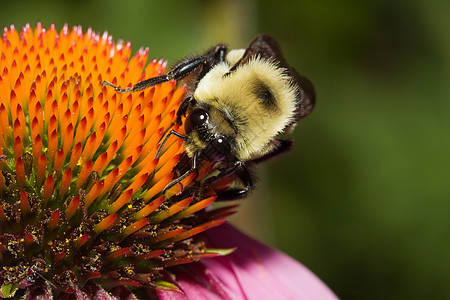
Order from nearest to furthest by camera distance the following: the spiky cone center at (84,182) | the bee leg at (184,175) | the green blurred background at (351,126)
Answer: the spiky cone center at (84,182)
the bee leg at (184,175)
the green blurred background at (351,126)

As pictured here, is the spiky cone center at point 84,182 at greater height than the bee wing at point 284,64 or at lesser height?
lesser

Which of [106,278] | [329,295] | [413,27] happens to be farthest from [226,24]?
[106,278]

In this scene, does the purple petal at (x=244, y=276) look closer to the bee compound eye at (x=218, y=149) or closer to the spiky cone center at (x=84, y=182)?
the spiky cone center at (x=84, y=182)

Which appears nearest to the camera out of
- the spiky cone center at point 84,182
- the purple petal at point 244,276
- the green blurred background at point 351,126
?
the spiky cone center at point 84,182

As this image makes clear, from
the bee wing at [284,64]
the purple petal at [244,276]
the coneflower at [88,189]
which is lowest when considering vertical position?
the purple petal at [244,276]

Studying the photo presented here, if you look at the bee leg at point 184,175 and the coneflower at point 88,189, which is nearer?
the coneflower at point 88,189

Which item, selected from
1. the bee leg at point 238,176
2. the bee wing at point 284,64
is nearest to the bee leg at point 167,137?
the bee leg at point 238,176

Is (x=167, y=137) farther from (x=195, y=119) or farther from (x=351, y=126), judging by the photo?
(x=351, y=126)

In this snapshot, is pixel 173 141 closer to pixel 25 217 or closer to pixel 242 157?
pixel 242 157
